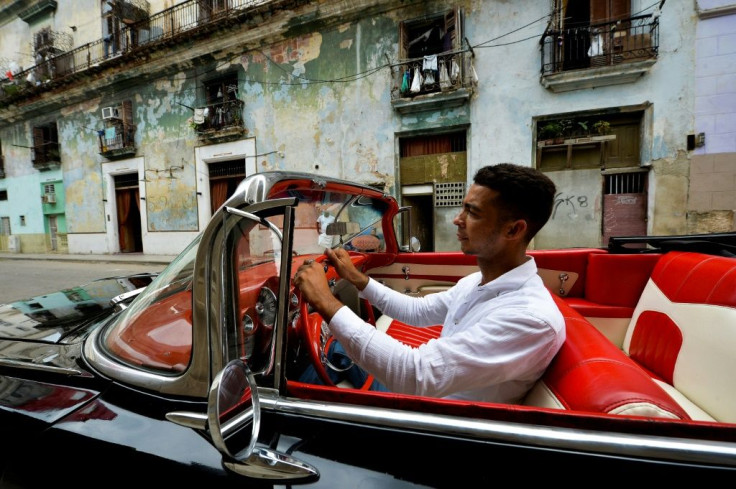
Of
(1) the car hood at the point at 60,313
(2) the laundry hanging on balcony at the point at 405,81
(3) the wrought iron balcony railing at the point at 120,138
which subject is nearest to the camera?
(1) the car hood at the point at 60,313

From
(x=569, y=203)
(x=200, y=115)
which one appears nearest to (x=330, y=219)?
(x=569, y=203)

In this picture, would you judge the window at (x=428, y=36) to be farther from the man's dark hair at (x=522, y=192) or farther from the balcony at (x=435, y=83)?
the man's dark hair at (x=522, y=192)

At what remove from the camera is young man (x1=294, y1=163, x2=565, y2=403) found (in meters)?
1.00

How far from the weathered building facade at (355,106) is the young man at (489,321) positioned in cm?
826

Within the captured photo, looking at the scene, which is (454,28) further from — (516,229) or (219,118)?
(516,229)

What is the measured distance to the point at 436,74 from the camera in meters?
9.15

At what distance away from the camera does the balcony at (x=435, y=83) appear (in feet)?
29.3

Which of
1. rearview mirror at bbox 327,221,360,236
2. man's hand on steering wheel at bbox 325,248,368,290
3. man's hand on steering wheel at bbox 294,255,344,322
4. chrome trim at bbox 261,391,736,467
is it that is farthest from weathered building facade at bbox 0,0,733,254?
chrome trim at bbox 261,391,736,467

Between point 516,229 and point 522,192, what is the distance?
14 centimetres

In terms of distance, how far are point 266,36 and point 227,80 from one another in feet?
7.41

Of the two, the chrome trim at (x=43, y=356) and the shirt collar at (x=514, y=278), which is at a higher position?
the shirt collar at (x=514, y=278)

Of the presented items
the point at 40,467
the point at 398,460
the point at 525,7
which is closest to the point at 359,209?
the point at 398,460

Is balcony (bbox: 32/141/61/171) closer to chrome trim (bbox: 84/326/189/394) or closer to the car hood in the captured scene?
the car hood

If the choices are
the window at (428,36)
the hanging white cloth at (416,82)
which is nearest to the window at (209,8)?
the window at (428,36)
